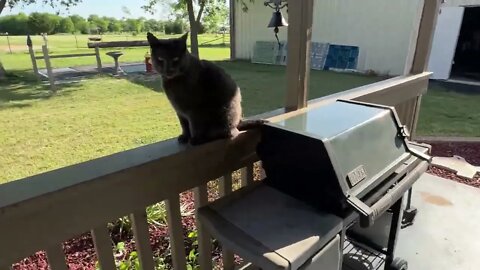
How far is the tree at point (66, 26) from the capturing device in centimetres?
160

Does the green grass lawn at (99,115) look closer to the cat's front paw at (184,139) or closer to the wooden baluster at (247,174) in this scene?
the wooden baluster at (247,174)

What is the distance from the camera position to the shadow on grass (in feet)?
19.0

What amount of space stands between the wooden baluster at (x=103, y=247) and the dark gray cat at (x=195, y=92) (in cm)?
42

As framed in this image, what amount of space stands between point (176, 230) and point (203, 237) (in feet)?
0.57

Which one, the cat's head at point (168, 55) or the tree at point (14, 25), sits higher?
the tree at point (14, 25)

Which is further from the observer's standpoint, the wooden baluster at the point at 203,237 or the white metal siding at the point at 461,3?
the white metal siding at the point at 461,3

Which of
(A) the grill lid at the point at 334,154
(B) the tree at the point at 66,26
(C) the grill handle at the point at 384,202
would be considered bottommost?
(C) the grill handle at the point at 384,202

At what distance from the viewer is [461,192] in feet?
8.00

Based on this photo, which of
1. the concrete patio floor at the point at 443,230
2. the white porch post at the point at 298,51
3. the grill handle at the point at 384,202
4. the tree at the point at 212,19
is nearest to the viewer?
the grill handle at the point at 384,202

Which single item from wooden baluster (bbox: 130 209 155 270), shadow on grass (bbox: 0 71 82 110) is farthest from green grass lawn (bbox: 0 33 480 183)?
wooden baluster (bbox: 130 209 155 270)

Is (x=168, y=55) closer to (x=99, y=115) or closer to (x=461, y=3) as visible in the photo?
(x=99, y=115)

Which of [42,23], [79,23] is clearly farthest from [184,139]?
[42,23]

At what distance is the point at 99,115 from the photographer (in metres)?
5.19

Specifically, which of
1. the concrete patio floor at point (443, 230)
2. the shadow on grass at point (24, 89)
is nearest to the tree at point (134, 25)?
the concrete patio floor at point (443, 230)
